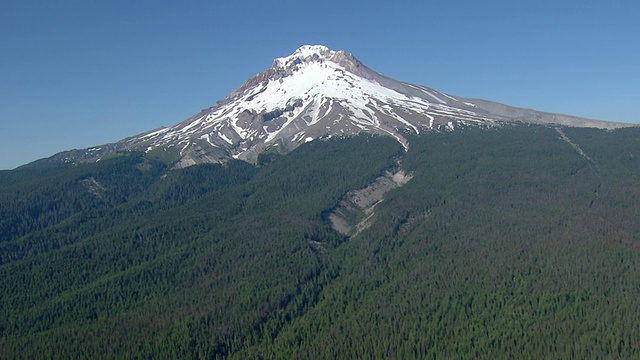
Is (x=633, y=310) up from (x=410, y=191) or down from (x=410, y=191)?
down

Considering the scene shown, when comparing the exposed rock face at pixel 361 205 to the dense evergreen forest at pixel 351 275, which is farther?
the exposed rock face at pixel 361 205

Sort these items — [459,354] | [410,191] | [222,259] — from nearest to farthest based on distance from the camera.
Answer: [459,354] → [222,259] → [410,191]

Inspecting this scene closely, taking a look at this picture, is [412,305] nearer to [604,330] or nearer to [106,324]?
[604,330]

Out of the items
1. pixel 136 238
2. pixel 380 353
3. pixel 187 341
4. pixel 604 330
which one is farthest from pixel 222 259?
pixel 604 330

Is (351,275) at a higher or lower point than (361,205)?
lower

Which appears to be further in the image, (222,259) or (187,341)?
(222,259)

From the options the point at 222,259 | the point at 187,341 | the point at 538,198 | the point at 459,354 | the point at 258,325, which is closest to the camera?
the point at 459,354

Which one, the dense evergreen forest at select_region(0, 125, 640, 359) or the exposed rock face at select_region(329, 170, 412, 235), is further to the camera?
the exposed rock face at select_region(329, 170, 412, 235)

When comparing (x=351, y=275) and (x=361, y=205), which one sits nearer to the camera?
(x=351, y=275)
